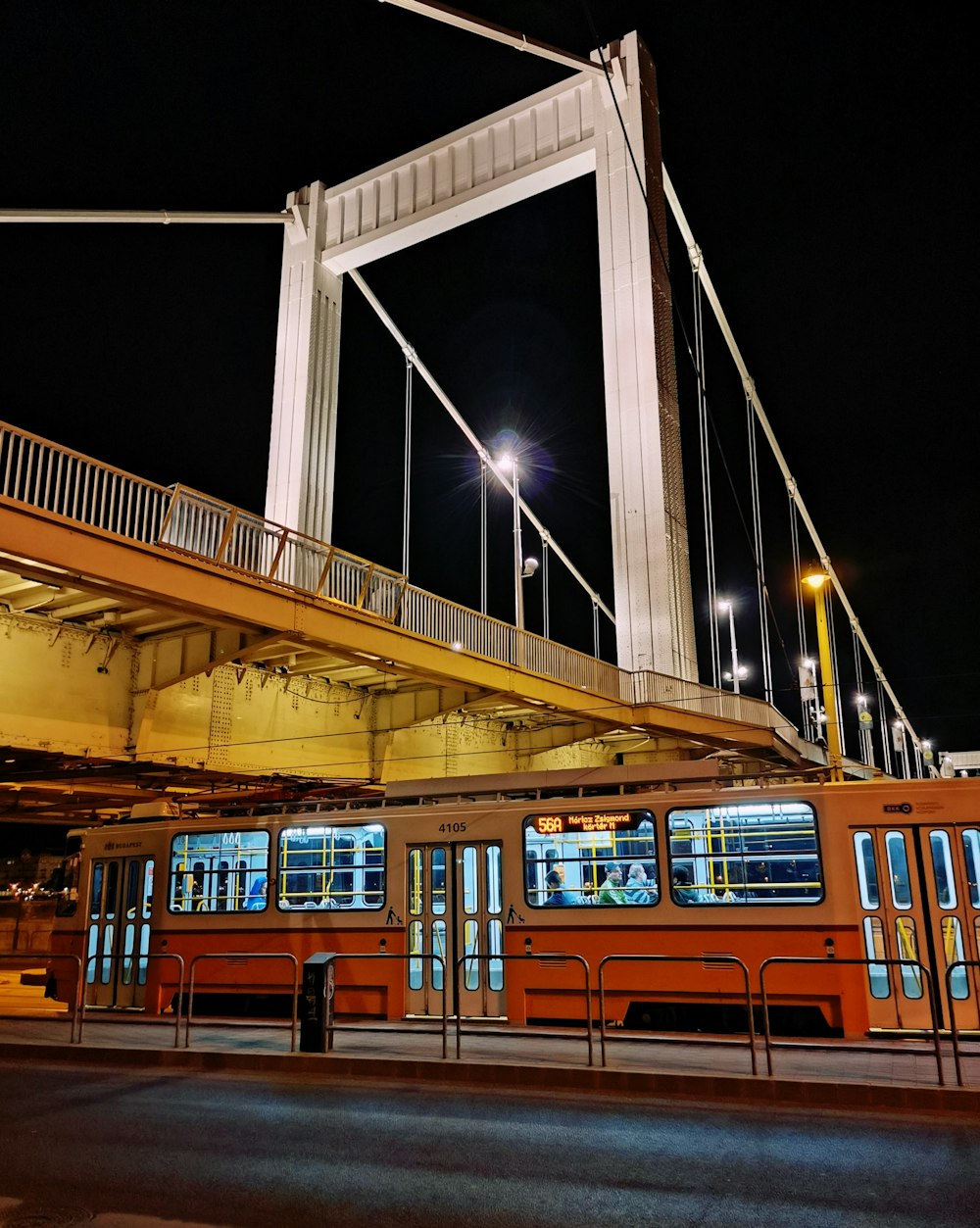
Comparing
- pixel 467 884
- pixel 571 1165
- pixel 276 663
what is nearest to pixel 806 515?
pixel 276 663

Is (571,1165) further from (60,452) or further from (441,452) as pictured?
(441,452)

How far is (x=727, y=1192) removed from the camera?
5777mm

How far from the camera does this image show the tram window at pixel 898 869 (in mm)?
10953

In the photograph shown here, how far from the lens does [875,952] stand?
36.1ft

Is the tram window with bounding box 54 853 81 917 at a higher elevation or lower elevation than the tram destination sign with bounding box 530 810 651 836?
lower

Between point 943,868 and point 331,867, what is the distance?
24.7ft

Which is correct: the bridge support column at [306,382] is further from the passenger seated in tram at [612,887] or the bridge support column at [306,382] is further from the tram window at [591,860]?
the passenger seated in tram at [612,887]

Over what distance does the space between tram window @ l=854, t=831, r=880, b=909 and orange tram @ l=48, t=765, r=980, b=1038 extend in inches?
0.8

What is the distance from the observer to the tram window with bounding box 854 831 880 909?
11055 millimetres

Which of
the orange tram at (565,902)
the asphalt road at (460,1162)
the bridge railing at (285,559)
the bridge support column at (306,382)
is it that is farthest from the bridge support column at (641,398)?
the asphalt road at (460,1162)

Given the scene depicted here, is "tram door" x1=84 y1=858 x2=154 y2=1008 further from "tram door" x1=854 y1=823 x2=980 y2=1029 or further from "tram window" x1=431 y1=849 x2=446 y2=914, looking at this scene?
"tram door" x1=854 y1=823 x2=980 y2=1029

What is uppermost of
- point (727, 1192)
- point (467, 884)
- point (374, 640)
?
point (374, 640)

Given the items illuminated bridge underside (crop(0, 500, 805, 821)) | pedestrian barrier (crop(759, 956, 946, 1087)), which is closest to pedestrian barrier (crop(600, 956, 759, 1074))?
pedestrian barrier (crop(759, 956, 946, 1087))

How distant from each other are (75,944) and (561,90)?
2816 cm
